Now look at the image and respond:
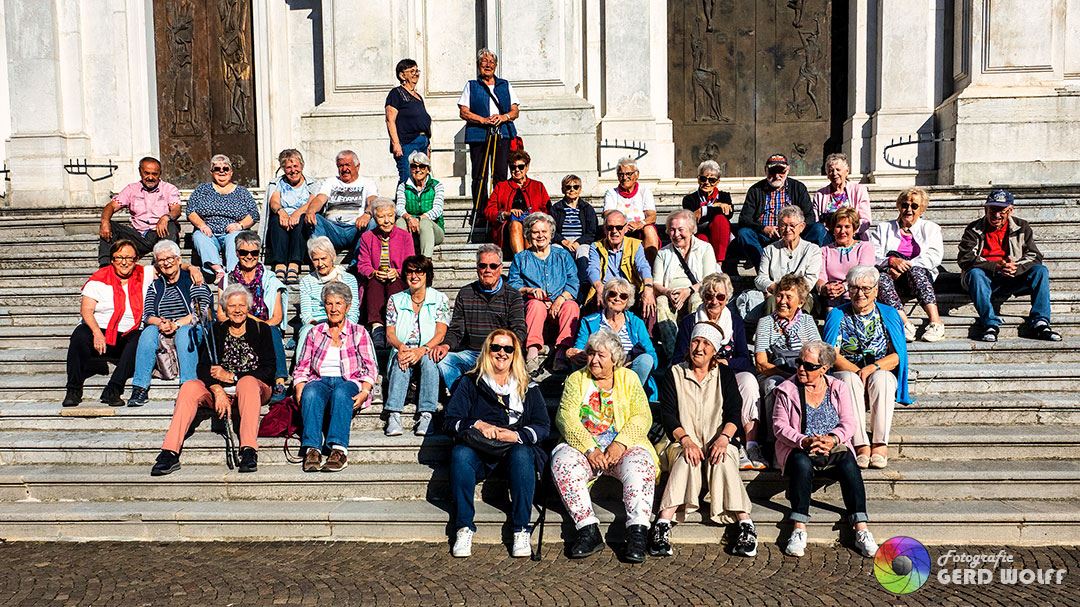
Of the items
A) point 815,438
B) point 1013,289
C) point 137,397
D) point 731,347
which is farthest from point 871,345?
point 137,397

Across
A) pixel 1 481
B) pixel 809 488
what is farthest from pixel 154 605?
pixel 809 488

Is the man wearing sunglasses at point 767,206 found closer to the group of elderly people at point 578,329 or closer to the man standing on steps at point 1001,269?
the group of elderly people at point 578,329

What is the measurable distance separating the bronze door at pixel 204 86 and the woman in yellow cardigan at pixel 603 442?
899 centimetres

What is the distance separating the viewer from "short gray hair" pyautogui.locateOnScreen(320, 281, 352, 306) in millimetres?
6895

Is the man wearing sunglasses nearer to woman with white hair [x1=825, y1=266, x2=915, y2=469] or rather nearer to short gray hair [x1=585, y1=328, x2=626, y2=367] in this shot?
woman with white hair [x1=825, y1=266, x2=915, y2=469]

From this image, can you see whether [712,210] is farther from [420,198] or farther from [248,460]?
[248,460]

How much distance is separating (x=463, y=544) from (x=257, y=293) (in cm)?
291

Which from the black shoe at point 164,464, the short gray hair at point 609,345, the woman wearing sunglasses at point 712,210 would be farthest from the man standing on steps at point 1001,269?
the black shoe at point 164,464

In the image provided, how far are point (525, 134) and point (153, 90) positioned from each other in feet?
19.0

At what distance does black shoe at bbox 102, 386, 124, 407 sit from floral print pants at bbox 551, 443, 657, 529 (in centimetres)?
343

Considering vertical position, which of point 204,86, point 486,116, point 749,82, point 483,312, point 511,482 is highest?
point 204,86

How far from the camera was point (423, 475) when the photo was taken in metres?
6.37

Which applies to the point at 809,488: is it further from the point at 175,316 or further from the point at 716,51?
the point at 716,51

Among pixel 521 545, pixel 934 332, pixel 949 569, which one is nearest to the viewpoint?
pixel 949 569
